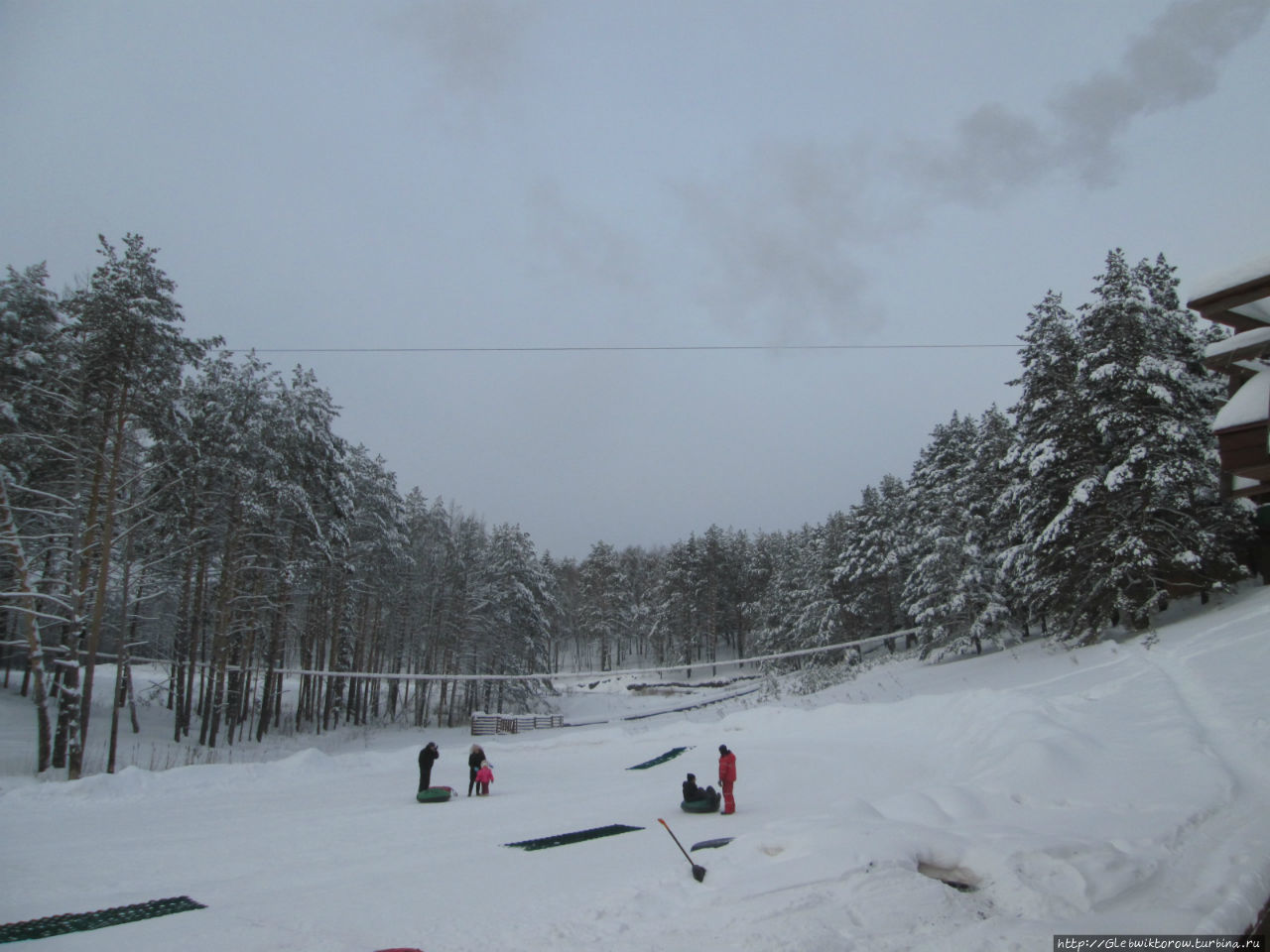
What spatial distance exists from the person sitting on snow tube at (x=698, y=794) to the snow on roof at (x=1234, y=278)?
10.0 meters

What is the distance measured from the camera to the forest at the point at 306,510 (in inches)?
716

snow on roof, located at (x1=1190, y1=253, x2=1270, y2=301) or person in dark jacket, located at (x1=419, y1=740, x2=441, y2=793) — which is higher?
snow on roof, located at (x1=1190, y1=253, x2=1270, y2=301)

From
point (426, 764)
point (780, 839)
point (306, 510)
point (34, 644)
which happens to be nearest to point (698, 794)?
point (780, 839)

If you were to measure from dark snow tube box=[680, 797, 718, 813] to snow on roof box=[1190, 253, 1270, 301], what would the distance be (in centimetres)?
1024

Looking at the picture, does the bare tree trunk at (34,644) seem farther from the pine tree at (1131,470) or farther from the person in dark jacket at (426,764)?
the pine tree at (1131,470)

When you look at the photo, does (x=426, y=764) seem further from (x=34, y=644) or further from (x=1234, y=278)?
(x=1234, y=278)

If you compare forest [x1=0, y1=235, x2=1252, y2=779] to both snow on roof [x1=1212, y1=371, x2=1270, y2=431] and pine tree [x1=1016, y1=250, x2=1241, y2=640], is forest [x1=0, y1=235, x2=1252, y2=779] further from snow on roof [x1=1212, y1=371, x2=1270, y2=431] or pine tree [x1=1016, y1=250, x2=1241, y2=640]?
snow on roof [x1=1212, y1=371, x2=1270, y2=431]

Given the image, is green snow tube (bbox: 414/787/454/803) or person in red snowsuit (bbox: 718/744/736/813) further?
green snow tube (bbox: 414/787/454/803)

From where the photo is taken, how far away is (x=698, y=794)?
11.3 metres

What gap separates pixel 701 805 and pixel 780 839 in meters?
3.82

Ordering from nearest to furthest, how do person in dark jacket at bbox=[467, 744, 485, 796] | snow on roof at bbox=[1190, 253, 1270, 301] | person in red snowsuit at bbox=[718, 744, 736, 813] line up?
snow on roof at bbox=[1190, 253, 1270, 301], person in red snowsuit at bbox=[718, 744, 736, 813], person in dark jacket at bbox=[467, 744, 485, 796]

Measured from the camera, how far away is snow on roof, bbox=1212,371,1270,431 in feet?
10.3

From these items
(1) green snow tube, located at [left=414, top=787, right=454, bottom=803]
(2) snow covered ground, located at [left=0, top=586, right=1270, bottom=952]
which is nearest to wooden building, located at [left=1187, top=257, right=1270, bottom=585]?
(2) snow covered ground, located at [left=0, top=586, right=1270, bottom=952]

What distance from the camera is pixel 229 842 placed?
33.0 ft
